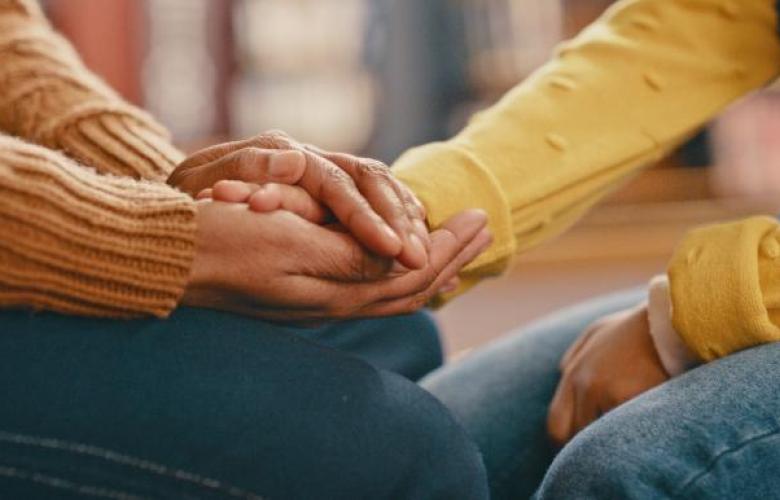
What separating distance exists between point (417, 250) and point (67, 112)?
0.37 metres

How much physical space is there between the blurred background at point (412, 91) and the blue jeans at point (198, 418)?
7.38 ft

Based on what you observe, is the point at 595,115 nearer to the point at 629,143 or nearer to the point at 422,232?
the point at 629,143

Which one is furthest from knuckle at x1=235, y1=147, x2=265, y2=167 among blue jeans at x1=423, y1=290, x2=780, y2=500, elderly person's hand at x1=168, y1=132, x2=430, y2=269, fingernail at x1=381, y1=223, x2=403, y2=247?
blue jeans at x1=423, y1=290, x2=780, y2=500

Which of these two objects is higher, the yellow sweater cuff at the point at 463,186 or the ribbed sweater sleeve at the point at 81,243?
the ribbed sweater sleeve at the point at 81,243

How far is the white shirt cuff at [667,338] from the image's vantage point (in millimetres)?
773

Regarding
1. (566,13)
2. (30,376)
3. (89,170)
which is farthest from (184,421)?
(566,13)

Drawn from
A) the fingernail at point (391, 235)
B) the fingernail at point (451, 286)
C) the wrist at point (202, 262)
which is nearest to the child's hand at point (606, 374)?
the fingernail at point (451, 286)

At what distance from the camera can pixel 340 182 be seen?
2.29 ft

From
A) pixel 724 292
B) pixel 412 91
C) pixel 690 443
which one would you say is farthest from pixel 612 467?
pixel 412 91

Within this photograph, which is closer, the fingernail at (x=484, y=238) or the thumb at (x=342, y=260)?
the thumb at (x=342, y=260)

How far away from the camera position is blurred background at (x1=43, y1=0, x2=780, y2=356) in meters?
2.93

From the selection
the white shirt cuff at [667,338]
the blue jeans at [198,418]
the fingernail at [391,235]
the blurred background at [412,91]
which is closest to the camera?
the blue jeans at [198,418]

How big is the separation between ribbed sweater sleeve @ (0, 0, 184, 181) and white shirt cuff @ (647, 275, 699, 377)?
0.39m

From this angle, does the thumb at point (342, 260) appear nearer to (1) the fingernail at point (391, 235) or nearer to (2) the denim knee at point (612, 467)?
(1) the fingernail at point (391, 235)
